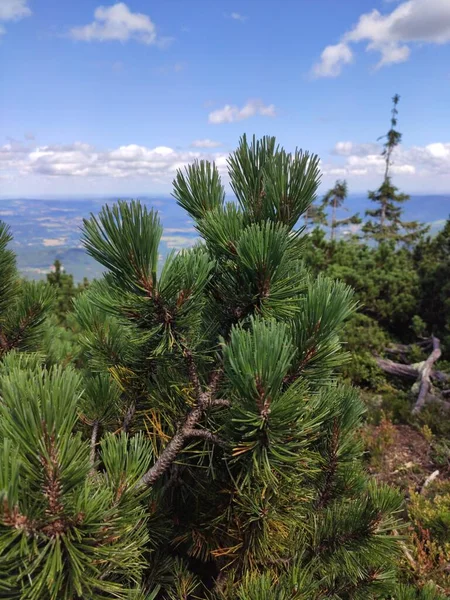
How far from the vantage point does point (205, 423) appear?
164 cm

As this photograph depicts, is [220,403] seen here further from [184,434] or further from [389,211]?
[389,211]

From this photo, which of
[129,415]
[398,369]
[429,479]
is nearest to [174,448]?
[129,415]

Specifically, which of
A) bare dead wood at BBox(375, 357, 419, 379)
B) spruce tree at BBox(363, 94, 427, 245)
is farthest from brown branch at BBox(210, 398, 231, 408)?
spruce tree at BBox(363, 94, 427, 245)

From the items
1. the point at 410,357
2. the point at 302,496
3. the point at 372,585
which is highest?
the point at 302,496

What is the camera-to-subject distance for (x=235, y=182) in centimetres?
169

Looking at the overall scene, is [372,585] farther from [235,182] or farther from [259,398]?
[235,182]

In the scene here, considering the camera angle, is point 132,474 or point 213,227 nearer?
point 132,474

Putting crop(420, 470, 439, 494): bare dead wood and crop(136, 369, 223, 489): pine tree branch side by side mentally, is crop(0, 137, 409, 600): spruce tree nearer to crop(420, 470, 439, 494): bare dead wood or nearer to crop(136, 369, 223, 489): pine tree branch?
crop(136, 369, 223, 489): pine tree branch

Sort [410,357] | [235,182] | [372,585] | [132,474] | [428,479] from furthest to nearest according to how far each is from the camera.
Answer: [410,357] < [428,479] < [372,585] < [235,182] < [132,474]

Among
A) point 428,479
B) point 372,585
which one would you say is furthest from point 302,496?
point 428,479

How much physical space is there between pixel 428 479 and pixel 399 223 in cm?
3553

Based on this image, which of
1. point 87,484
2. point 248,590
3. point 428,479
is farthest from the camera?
point 428,479

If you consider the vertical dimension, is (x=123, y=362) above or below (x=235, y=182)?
below

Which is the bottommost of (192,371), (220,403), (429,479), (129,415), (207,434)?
(429,479)
